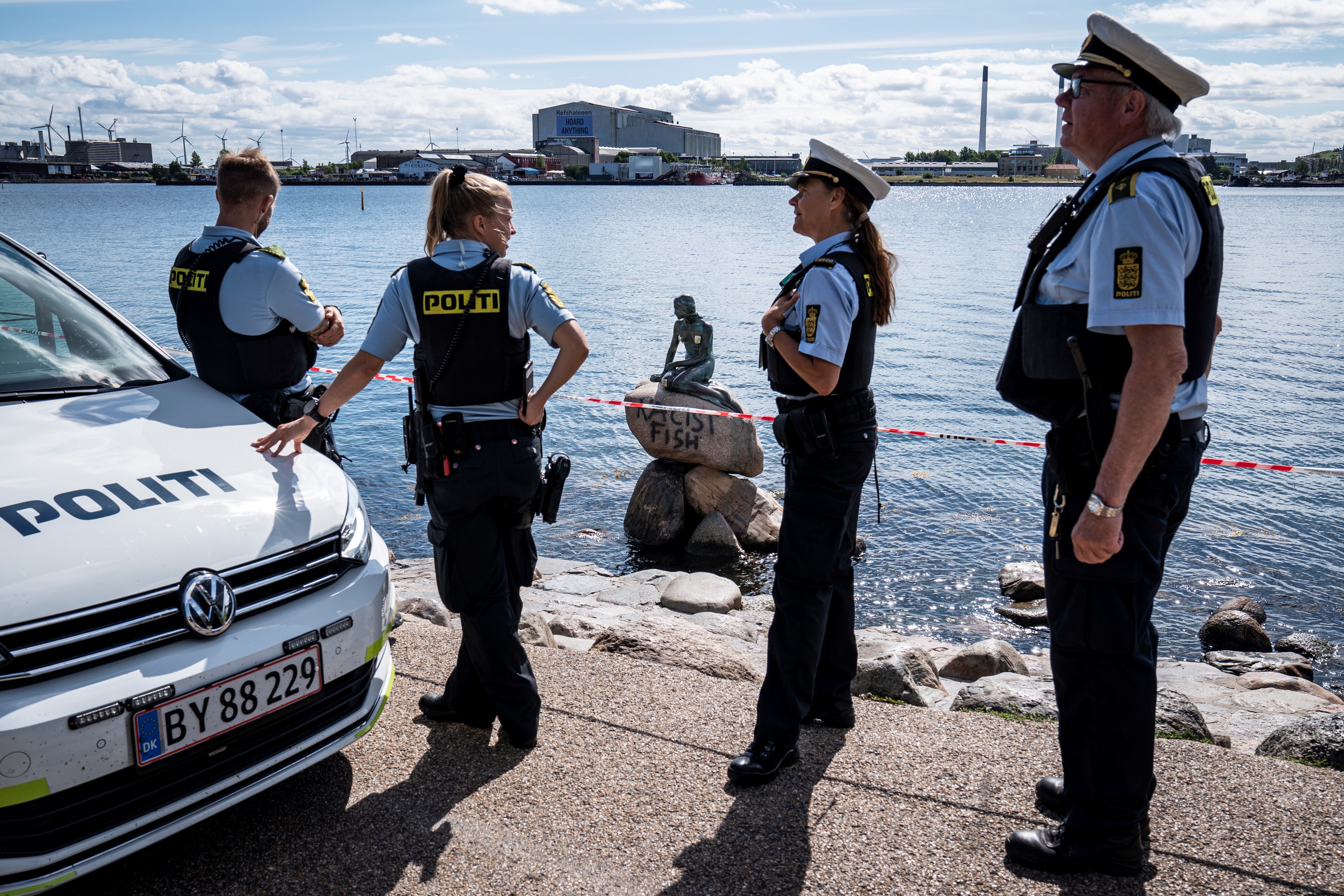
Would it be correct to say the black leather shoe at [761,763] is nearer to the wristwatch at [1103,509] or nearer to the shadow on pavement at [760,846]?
the shadow on pavement at [760,846]

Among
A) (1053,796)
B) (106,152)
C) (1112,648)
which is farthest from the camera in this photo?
(106,152)

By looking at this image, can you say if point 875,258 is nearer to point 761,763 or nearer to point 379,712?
point 761,763

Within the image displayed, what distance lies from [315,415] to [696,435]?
7606mm

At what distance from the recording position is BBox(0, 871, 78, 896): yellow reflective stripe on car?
7.43 feet

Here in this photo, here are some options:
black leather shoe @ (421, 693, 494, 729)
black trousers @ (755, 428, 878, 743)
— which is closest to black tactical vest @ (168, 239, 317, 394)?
black leather shoe @ (421, 693, 494, 729)

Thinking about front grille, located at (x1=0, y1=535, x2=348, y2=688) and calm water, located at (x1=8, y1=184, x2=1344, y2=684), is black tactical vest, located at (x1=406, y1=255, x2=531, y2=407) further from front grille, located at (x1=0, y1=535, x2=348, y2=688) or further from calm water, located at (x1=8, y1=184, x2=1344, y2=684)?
calm water, located at (x1=8, y1=184, x2=1344, y2=684)

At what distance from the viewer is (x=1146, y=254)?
246 cm

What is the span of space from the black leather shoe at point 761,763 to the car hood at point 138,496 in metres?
1.63

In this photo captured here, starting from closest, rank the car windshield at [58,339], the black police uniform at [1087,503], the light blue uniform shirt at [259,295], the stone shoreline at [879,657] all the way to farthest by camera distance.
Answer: the black police uniform at [1087,503] → the car windshield at [58,339] → the light blue uniform shirt at [259,295] → the stone shoreline at [879,657]

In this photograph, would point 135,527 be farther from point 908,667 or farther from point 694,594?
point 694,594

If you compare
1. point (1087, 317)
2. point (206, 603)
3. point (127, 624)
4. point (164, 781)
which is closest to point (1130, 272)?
point (1087, 317)

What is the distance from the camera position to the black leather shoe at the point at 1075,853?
9.21 feet

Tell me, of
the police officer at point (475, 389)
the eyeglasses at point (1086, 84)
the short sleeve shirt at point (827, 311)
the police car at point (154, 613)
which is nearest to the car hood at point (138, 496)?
the police car at point (154, 613)

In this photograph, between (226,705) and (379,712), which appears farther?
(379,712)
